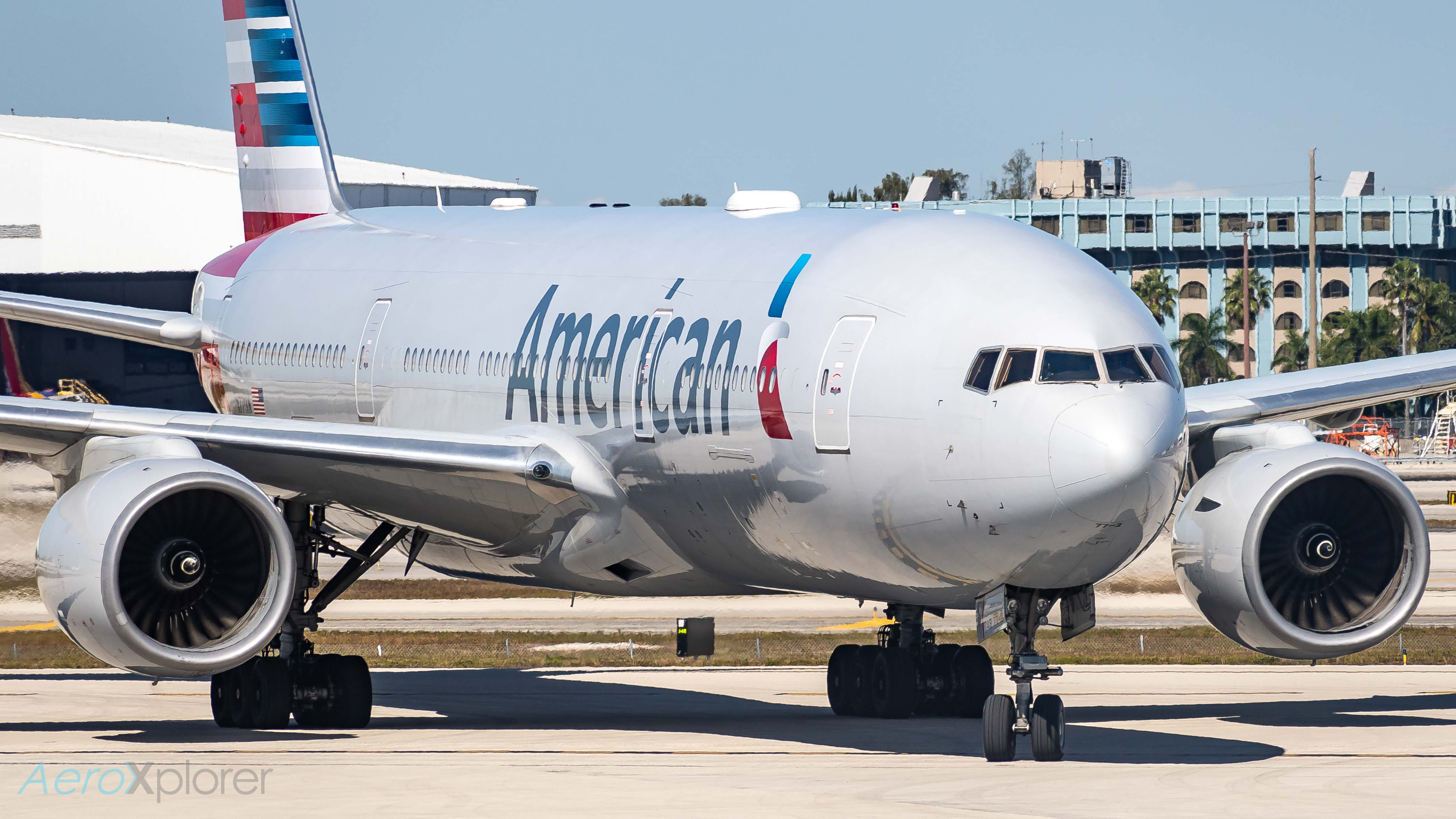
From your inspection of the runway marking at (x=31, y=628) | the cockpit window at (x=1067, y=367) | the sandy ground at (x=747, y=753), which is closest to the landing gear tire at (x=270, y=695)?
the sandy ground at (x=747, y=753)

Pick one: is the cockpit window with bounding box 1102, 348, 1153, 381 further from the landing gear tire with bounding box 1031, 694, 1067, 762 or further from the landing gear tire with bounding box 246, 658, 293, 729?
the landing gear tire with bounding box 246, 658, 293, 729

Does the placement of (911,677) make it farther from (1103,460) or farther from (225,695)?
(1103,460)

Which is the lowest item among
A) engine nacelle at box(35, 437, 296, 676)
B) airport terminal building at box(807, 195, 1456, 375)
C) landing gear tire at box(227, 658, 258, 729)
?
landing gear tire at box(227, 658, 258, 729)

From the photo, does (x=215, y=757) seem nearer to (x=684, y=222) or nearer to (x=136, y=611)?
(x=136, y=611)

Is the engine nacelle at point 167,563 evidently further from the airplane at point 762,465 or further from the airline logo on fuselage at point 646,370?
the airline logo on fuselage at point 646,370

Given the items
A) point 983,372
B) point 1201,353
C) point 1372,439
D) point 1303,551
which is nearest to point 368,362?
point 983,372

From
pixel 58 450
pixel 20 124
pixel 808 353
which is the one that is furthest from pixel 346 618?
pixel 20 124

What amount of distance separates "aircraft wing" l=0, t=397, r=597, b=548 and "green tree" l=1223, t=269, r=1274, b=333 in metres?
117

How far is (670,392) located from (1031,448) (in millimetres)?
4651

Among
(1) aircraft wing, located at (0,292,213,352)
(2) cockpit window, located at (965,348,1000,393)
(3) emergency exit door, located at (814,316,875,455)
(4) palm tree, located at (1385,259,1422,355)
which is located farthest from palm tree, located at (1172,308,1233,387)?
(2) cockpit window, located at (965,348,1000,393)

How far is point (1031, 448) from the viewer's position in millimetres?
15641

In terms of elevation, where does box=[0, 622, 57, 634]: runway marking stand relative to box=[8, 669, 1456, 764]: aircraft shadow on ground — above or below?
below

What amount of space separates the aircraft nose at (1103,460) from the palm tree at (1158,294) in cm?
11810

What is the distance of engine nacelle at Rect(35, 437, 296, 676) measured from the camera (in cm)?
1825
